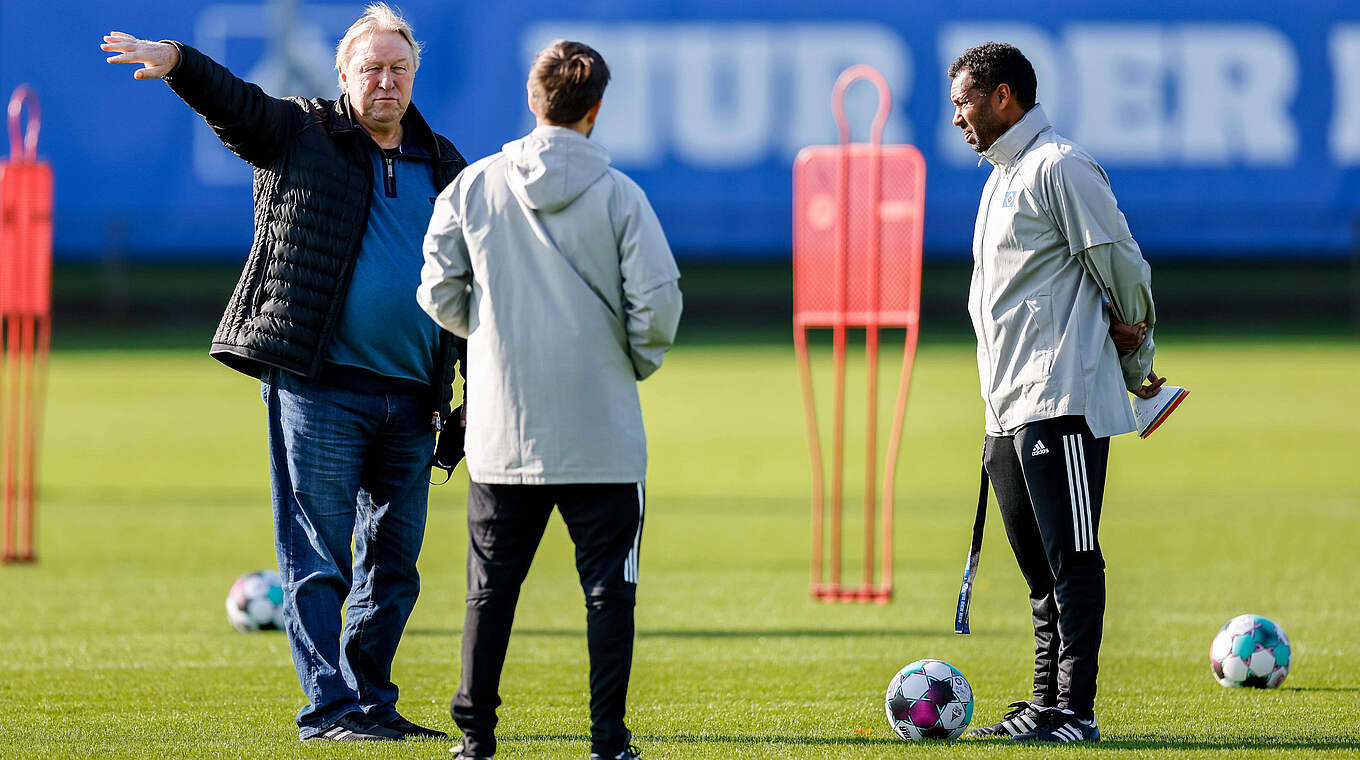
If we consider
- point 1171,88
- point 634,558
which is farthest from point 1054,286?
point 1171,88

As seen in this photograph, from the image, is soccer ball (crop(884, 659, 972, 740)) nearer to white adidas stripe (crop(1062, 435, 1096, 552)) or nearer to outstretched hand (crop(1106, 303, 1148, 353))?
white adidas stripe (crop(1062, 435, 1096, 552))

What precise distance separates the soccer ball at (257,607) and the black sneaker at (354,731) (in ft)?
8.06

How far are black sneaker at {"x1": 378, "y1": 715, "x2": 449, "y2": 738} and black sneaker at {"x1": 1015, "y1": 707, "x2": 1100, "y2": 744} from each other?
1736 millimetres

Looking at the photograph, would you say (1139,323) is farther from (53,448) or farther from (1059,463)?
(53,448)

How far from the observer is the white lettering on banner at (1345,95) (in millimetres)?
29547

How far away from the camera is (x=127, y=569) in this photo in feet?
30.5

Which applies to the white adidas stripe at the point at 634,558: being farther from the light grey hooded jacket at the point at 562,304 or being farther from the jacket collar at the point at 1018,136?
the jacket collar at the point at 1018,136

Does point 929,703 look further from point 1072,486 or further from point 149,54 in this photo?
point 149,54

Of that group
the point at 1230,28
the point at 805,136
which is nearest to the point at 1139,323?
the point at 805,136

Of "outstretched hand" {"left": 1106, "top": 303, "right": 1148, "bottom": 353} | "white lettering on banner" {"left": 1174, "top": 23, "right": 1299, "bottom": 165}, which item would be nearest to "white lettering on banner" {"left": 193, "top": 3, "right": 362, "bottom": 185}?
"white lettering on banner" {"left": 1174, "top": 23, "right": 1299, "bottom": 165}

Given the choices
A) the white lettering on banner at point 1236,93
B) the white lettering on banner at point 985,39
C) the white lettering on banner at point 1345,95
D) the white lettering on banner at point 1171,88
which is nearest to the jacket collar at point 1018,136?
the white lettering on banner at point 985,39

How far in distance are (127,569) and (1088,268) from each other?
21.3ft

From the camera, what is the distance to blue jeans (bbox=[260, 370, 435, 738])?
4.79 meters

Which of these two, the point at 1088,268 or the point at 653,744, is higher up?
the point at 1088,268
